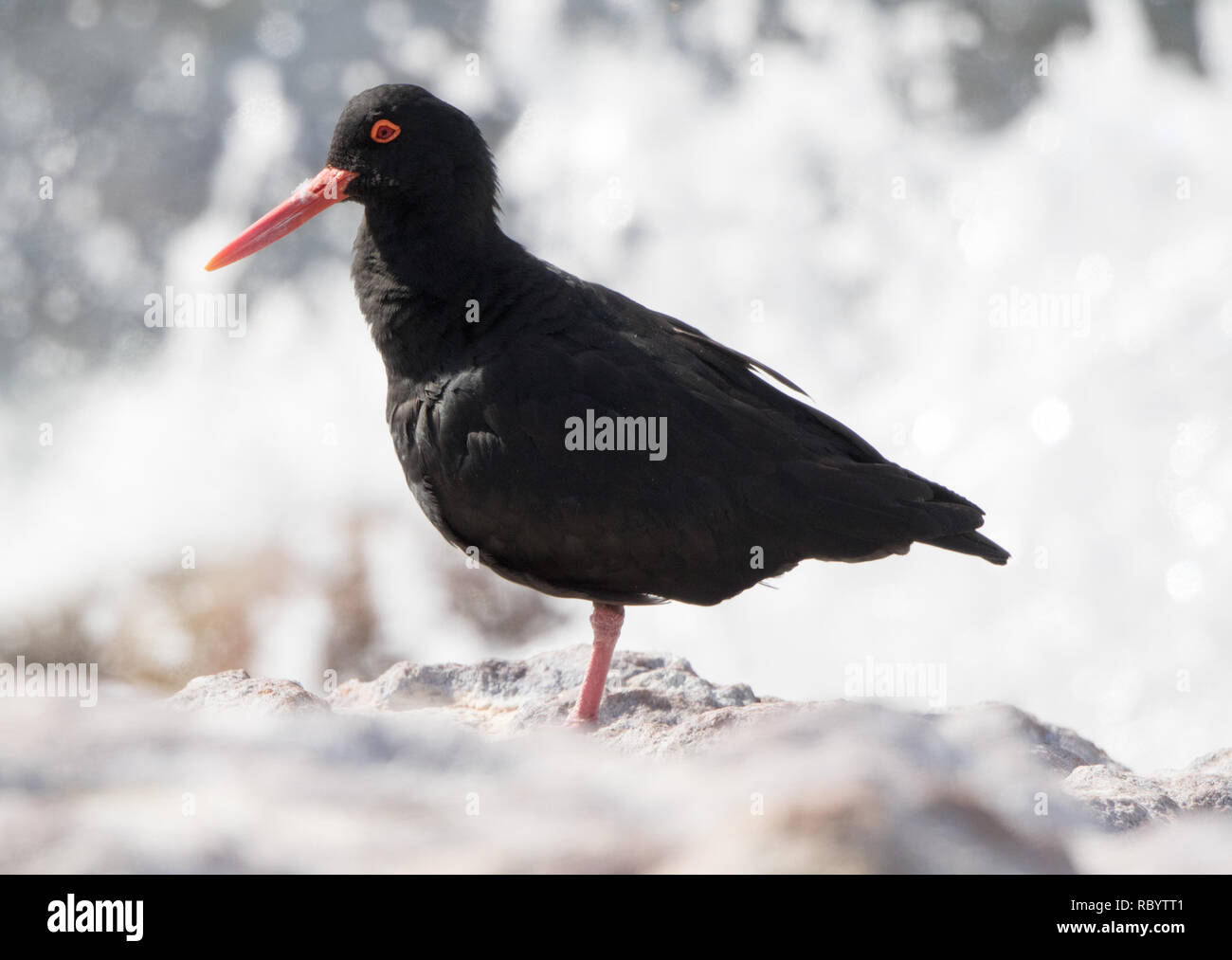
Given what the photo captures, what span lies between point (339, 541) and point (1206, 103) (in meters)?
8.22

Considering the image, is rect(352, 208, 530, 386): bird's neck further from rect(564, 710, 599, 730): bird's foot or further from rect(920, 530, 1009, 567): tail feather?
rect(920, 530, 1009, 567): tail feather

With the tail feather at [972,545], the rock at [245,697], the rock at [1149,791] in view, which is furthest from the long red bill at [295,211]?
the rock at [1149,791]

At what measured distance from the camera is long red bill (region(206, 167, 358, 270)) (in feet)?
16.6

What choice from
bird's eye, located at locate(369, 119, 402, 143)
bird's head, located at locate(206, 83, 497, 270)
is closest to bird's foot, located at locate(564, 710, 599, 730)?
bird's head, located at locate(206, 83, 497, 270)

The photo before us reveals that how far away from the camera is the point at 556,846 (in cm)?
371

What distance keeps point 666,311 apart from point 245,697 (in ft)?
21.9

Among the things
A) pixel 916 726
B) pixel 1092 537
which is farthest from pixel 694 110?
pixel 916 726

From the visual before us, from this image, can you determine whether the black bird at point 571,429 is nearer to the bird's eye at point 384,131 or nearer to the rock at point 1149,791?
the bird's eye at point 384,131

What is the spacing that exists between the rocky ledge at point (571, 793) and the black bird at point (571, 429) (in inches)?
23.8

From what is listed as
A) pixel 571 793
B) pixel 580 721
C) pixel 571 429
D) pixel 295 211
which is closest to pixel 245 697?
pixel 580 721

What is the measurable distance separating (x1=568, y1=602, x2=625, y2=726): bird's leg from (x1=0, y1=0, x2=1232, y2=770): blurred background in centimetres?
417
